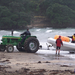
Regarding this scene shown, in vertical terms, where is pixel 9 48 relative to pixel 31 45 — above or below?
below

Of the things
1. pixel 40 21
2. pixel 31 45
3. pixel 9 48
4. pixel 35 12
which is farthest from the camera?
pixel 35 12

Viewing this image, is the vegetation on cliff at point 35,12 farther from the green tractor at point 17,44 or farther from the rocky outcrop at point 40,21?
the green tractor at point 17,44

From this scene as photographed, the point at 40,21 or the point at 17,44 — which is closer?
the point at 17,44

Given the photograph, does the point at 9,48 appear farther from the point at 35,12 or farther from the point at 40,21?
the point at 35,12

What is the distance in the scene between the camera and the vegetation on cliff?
213 feet

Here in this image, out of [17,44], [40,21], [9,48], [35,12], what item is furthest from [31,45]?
[35,12]

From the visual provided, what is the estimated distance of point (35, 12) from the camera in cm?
8506

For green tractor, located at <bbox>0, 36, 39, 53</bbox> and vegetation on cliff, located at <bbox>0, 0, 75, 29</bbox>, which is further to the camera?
vegetation on cliff, located at <bbox>0, 0, 75, 29</bbox>

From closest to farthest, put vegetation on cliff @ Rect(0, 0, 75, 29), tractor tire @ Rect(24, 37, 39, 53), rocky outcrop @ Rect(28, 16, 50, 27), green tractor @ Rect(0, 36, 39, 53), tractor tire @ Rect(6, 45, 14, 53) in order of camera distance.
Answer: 1. tractor tire @ Rect(6, 45, 14, 53)
2. green tractor @ Rect(0, 36, 39, 53)
3. tractor tire @ Rect(24, 37, 39, 53)
4. vegetation on cliff @ Rect(0, 0, 75, 29)
5. rocky outcrop @ Rect(28, 16, 50, 27)

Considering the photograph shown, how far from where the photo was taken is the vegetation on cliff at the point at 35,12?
6489cm

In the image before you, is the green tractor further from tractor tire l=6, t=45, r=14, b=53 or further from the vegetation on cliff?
the vegetation on cliff

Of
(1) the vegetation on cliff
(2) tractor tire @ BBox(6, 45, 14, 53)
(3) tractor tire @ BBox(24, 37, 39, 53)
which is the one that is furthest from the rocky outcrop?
(2) tractor tire @ BBox(6, 45, 14, 53)

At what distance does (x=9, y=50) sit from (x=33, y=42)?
1564 mm

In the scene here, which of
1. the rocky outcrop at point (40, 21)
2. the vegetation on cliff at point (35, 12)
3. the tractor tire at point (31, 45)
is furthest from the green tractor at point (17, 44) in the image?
the rocky outcrop at point (40, 21)
